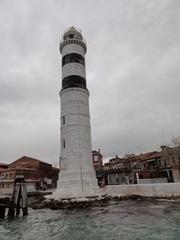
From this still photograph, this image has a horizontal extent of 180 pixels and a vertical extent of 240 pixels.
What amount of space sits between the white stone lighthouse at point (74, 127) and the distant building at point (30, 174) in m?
23.2

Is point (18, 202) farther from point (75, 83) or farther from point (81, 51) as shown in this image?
point (81, 51)

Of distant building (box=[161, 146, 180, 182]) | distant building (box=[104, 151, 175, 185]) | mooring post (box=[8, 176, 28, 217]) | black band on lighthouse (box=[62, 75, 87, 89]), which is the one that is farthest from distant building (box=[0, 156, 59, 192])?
distant building (box=[161, 146, 180, 182])

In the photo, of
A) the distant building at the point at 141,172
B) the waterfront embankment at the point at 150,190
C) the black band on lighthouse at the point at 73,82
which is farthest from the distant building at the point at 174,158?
the black band on lighthouse at the point at 73,82

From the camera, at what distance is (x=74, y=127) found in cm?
2398

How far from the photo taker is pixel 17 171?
4503 cm

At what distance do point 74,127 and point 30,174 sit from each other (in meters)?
28.2

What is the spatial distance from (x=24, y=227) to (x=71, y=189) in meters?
A: 9.23

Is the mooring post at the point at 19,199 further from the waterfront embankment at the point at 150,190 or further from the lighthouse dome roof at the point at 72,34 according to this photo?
the lighthouse dome roof at the point at 72,34

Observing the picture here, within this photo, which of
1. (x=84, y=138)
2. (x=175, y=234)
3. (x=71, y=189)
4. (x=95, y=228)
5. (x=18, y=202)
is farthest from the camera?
(x=84, y=138)

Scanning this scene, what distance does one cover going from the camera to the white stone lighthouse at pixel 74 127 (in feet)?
71.9

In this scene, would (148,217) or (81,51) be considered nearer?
(148,217)

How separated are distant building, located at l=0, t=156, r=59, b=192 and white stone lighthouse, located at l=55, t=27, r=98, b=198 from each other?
23.2m

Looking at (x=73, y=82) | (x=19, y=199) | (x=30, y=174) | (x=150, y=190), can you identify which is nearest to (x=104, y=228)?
(x=19, y=199)

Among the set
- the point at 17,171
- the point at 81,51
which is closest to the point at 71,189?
the point at 81,51
